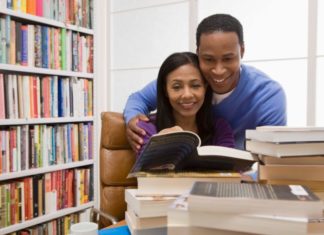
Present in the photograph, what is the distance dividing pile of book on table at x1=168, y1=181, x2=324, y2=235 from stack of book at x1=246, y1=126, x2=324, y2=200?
161 millimetres

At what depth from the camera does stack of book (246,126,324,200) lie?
701mm

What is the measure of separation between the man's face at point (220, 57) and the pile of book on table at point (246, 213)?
2.71 feet

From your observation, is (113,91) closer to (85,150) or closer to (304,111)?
(85,150)

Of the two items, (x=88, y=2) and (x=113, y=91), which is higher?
(x=88, y=2)

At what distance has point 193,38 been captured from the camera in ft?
7.18

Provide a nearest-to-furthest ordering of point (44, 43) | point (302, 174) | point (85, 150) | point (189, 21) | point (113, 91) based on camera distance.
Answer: point (302, 174), point (44, 43), point (189, 21), point (85, 150), point (113, 91)

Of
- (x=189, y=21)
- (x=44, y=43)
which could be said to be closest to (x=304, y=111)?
(x=189, y=21)

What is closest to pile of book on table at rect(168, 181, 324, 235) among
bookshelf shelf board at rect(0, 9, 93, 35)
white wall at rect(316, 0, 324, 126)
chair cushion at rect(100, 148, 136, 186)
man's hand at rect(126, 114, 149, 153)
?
man's hand at rect(126, 114, 149, 153)

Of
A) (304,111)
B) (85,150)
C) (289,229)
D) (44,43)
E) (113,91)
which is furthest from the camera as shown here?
(113,91)

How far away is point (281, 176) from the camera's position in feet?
2.47

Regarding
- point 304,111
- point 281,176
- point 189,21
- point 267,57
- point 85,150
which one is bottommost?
point 85,150

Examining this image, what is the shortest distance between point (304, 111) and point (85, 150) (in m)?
1.44

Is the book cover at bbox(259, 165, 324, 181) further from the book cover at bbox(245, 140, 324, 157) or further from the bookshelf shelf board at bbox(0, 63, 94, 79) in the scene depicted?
the bookshelf shelf board at bbox(0, 63, 94, 79)

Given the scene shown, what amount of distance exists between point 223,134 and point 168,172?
0.72 metres
